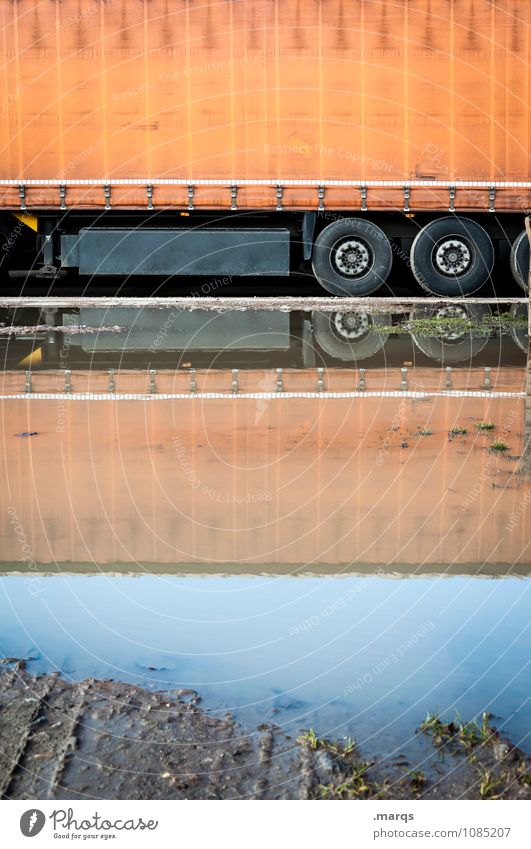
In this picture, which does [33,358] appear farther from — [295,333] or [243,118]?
[243,118]

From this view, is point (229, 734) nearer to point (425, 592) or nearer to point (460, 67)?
point (425, 592)

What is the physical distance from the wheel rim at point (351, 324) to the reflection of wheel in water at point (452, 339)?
27.0 inches

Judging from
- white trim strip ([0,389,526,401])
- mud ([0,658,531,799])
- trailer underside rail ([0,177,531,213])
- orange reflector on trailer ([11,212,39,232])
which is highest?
trailer underside rail ([0,177,531,213])

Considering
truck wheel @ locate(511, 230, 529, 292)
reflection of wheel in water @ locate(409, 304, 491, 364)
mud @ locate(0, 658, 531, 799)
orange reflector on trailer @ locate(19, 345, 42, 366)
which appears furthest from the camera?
truck wheel @ locate(511, 230, 529, 292)

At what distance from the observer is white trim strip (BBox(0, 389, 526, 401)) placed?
37.0 feet

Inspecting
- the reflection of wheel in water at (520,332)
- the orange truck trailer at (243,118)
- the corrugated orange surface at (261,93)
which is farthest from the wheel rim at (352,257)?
the reflection of wheel in water at (520,332)

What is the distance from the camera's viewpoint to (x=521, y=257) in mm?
20656

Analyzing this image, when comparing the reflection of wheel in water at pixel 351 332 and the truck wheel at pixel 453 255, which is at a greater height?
the truck wheel at pixel 453 255

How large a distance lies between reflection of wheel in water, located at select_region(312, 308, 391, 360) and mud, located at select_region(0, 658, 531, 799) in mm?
9647

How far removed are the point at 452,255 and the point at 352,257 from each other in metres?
1.65

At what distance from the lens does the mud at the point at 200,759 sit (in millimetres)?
3951

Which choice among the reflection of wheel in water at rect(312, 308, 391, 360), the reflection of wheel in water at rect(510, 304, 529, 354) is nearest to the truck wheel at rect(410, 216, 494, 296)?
the reflection of wheel in water at rect(510, 304, 529, 354)

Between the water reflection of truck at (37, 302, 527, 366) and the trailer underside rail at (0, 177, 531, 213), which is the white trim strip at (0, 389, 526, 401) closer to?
the water reflection of truck at (37, 302, 527, 366)

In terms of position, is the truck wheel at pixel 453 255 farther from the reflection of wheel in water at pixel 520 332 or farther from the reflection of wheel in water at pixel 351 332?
the reflection of wheel in water at pixel 351 332
